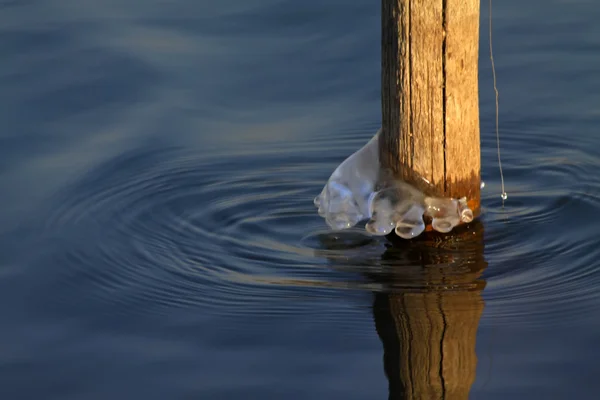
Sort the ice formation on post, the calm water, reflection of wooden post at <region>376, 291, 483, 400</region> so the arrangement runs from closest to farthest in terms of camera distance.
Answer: reflection of wooden post at <region>376, 291, 483, 400</region>, the calm water, the ice formation on post

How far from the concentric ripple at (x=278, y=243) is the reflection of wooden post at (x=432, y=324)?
0.06ft

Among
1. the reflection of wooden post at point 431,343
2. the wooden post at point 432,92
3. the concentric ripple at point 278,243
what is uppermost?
the wooden post at point 432,92

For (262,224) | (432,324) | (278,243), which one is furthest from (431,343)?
(262,224)

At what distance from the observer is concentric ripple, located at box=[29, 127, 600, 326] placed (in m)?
5.47

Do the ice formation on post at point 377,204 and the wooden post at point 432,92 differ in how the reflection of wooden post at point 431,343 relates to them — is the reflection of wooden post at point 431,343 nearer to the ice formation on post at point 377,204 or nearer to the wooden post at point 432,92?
the ice formation on post at point 377,204

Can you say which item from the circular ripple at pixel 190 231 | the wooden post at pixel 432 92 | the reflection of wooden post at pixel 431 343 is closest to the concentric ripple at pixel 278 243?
the circular ripple at pixel 190 231

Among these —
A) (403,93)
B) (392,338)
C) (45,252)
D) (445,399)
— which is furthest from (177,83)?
(445,399)

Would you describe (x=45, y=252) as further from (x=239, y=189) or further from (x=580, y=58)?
(x=580, y=58)

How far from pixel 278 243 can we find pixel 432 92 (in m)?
1.32

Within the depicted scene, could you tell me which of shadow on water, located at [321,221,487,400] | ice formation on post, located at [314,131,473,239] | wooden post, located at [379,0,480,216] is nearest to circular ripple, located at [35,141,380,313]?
ice formation on post, located at [314,131,473,239]

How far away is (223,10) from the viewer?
33.4 feet

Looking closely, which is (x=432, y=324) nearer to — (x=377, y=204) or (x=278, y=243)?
(x=377, y=204)

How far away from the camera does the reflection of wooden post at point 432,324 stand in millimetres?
4613

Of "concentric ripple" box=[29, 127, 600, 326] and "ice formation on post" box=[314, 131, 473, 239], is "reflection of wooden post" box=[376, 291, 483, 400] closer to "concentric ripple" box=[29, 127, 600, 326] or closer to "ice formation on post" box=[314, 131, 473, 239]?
"concentric ripple" box=[29, 127, 600, 326]
